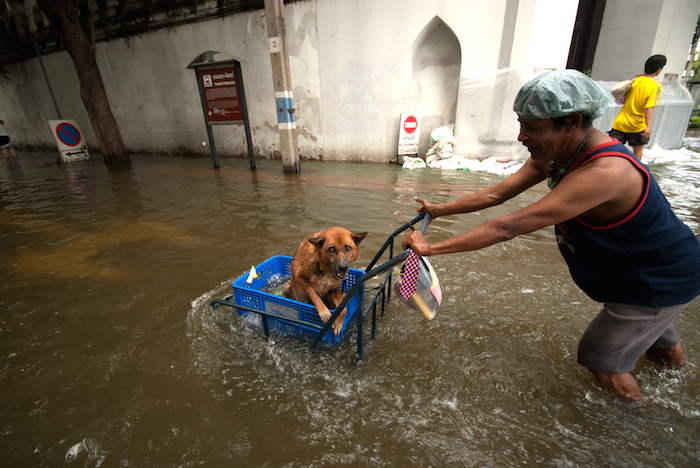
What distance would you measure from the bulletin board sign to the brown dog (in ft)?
26.9

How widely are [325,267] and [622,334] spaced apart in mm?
1969

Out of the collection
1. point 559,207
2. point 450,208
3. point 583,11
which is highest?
point 583,11

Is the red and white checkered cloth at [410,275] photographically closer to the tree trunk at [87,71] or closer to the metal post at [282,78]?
the metal post at [282,78]

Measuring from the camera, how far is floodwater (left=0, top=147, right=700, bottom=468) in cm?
183

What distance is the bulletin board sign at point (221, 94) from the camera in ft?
30.3

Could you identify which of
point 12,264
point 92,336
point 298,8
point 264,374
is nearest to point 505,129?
point 298,8

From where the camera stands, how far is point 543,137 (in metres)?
1.69

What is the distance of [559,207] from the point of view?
1.54 m

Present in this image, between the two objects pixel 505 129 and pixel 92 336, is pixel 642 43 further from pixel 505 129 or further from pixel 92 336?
pixel 92 336

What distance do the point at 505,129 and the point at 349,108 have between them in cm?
513

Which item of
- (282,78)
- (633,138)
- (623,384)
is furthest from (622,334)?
(282,78)

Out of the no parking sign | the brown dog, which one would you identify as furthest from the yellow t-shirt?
the no parking sign

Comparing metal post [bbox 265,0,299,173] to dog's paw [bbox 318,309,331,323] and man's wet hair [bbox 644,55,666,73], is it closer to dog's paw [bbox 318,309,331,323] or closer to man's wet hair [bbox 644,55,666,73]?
man's wet hair [bbox 644,55,666,73]

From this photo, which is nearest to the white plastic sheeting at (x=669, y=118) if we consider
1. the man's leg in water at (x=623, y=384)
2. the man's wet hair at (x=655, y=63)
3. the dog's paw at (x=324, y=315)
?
the man's wet hair at (x=655, y=63)
